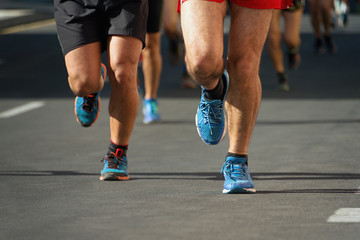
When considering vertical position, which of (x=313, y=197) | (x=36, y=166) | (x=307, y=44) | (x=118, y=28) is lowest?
(x=307, y=44)

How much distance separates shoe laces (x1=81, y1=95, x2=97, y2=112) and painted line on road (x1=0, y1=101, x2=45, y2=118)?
11.3ft

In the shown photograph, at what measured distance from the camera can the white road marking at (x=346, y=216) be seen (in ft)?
16.4

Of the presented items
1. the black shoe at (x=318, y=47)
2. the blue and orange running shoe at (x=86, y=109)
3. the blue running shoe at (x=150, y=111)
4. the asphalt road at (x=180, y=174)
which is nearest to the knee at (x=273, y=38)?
the asphalt road at (x=180, y=174)

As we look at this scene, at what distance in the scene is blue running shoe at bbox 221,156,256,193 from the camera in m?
5.79

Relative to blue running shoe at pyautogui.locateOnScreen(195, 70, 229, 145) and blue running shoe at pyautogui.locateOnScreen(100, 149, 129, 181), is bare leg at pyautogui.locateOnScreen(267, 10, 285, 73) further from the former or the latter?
blue running shoe at pyautogui.locateOnScreen(195, 70, 229, 145)

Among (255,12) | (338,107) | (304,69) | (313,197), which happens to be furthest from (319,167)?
(304,69)

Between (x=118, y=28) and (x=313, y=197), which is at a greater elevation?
(x=118, y=28)

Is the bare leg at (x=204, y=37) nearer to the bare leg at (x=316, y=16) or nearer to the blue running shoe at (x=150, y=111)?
the blue running shoe at (x=150, y=111)

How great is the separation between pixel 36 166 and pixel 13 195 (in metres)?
A: 1.20

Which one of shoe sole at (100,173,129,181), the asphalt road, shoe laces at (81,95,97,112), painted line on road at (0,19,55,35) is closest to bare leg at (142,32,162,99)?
the asphalt road

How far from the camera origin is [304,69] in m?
14.5

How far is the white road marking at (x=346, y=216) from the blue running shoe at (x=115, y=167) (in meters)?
1.68

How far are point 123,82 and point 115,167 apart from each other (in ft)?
1.89

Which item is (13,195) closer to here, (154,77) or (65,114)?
(154,77)
